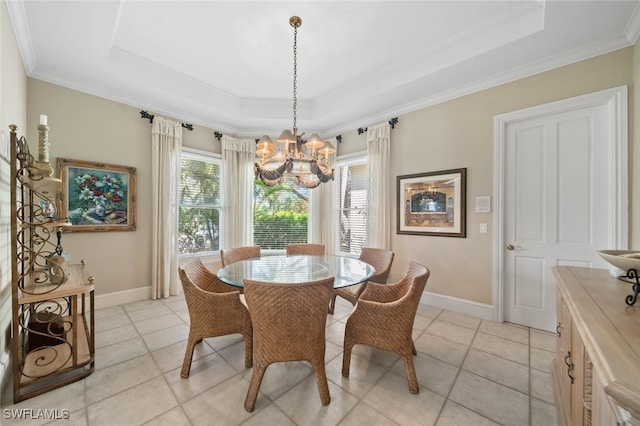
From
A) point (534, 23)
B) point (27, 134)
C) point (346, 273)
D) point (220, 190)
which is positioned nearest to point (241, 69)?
point (220, 190)

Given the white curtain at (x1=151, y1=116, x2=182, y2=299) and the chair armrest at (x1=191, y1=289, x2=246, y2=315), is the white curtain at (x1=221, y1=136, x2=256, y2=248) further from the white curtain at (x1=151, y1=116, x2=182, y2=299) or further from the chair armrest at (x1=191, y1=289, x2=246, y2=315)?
the chair armrest at (x1=191, y1=289, x2=246, y2=315)

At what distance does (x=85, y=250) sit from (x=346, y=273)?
11.0 feet

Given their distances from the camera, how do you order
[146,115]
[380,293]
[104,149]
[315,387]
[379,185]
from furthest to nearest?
1. [379,185]
2. [146,115]
3. [104,149]
4. [380,293]
5. [315,387]

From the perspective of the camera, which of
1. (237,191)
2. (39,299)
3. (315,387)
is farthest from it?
(237,191)

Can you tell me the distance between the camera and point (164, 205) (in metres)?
3.66

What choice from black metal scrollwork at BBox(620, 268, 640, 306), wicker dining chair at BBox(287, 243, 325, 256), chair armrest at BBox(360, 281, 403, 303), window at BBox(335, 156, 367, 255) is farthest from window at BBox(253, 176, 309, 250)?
black metal scrollwork at BBox(620, 268, 640, 306)

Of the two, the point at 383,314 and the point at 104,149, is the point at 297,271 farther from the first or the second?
the point at 104,149

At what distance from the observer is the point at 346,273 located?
229 cm

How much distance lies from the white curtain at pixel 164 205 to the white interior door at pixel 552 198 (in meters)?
4.49

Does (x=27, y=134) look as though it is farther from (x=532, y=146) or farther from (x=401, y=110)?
(x=532, y=146)

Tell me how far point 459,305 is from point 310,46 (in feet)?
12.0

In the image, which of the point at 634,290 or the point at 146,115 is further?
the point at 146,115

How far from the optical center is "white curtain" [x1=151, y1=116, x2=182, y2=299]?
359 cm

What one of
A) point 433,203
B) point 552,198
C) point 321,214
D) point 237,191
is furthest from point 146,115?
point 552,198
